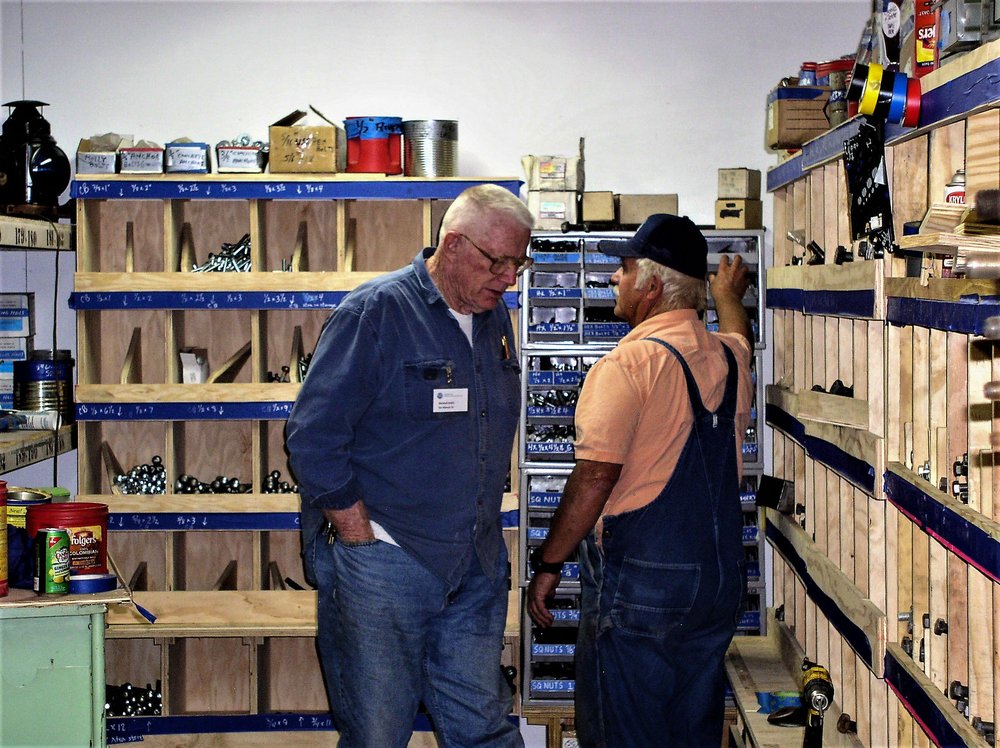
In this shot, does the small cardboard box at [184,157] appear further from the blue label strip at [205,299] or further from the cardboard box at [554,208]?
the cardboard box at [554,208]

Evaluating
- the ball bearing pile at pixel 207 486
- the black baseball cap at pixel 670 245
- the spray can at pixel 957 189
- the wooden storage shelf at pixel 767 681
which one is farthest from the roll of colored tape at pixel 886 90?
the ball bearing pile at pixel 207 486

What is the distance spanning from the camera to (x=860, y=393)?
3084 millimetres

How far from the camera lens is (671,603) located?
2.88 m

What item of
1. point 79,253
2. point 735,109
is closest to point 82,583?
point 79,253

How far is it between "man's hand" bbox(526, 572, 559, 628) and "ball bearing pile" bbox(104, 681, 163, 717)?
2.21 meters

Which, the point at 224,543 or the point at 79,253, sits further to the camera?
the point at 224,543

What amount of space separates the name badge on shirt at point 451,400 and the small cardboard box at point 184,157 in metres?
2.18

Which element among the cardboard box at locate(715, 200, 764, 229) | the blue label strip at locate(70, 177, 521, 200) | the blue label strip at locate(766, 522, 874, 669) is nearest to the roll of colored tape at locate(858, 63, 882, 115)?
A: the blue label strip at locate(766, 522, 874, 669)

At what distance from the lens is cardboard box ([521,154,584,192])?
175 inches

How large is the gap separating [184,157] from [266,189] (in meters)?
0.35

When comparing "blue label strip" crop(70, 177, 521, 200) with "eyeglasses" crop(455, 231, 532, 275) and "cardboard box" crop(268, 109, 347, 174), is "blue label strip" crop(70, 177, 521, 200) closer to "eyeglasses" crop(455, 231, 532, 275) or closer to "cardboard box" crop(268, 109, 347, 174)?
"cardboard box" crop(268, 109, 347, 174)

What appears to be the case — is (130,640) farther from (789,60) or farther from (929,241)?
(929,241)

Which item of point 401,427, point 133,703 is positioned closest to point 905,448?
point 401,427

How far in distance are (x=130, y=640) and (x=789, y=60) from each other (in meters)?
3.77
